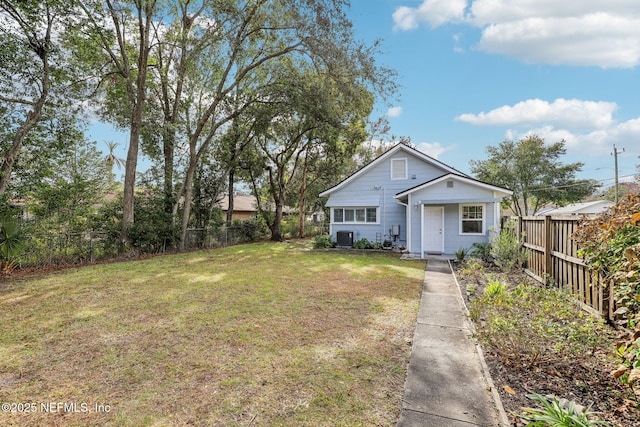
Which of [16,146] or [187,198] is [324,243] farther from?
[16,146]

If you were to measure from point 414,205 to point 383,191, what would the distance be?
2581 millimetres

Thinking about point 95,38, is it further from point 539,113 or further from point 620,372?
point 539,113

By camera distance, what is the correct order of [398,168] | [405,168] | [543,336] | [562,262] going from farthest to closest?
[398,168] → [405,168] → [562,262] → [543,336]

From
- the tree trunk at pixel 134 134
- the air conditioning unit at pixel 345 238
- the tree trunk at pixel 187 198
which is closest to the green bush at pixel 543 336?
the air conditioning unit at pixel 345 238

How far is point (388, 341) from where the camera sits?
4.01 meters

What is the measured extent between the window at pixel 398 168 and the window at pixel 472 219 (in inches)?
144

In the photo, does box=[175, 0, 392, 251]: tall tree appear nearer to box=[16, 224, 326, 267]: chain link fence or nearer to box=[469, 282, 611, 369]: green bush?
box=[16, 224, 326, 267]: chain link fence

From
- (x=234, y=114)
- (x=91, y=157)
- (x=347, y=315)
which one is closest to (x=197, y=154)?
(x=234, y=114)

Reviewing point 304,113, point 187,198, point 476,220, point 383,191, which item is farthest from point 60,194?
point 476,220

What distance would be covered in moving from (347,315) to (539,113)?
95.9 ft

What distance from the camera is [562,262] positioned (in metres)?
5.52

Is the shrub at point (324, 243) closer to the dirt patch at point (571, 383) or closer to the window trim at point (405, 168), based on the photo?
the window trim at point (405, 168)

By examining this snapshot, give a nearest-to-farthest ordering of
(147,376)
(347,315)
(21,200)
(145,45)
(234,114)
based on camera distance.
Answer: (147,376)
(347,315)
(21,200)
(145,45)
(234,114)

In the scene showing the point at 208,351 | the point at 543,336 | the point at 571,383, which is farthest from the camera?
the point at 208,351
